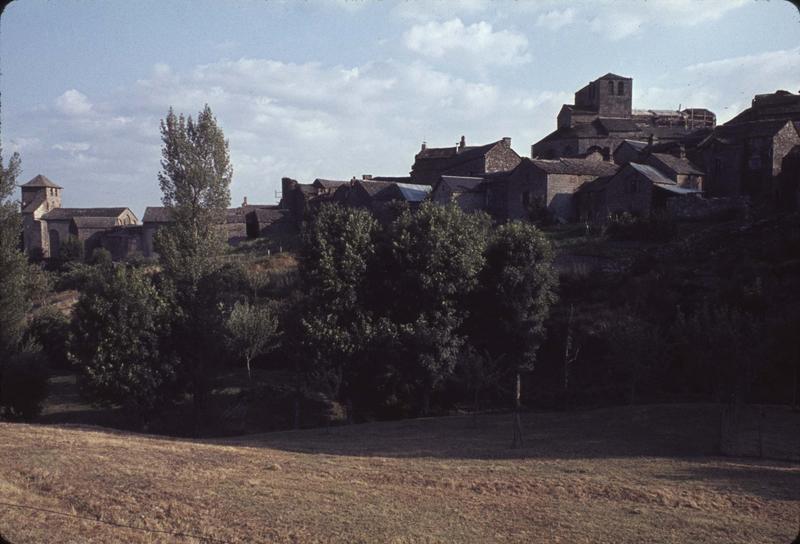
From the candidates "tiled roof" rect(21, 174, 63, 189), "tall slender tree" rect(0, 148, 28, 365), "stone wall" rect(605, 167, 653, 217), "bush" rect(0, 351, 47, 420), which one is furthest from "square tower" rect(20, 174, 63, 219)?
"stone wall" rect(605, 167, 653, 217)

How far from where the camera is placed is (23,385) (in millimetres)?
28547

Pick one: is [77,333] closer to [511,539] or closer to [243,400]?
[243,400]

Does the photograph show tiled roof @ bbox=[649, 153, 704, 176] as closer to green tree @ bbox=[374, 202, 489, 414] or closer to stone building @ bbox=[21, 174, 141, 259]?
green tree @ bbox=[374, 202, 489, 414]

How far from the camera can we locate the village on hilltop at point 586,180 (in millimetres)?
46438

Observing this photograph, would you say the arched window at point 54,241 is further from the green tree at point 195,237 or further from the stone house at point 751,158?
the stone house at point 751,158

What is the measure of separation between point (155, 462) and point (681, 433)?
16.6 metres

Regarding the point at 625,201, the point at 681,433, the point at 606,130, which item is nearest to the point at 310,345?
the point at 681,433

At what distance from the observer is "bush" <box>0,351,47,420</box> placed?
2823cm

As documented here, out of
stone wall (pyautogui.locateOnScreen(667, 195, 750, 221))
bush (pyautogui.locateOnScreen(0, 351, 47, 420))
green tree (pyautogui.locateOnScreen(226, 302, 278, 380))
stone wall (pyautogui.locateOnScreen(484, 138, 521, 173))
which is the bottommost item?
bush (pyautogui.locateOnScreen(0, 351, 47, 420))

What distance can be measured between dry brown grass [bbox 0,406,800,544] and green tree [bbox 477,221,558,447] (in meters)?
8.66

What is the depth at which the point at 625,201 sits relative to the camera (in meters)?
47.1

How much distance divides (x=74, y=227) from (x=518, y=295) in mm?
64184

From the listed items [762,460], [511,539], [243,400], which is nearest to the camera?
[511,539]

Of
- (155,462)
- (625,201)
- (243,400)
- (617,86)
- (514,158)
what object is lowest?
(243,400)
